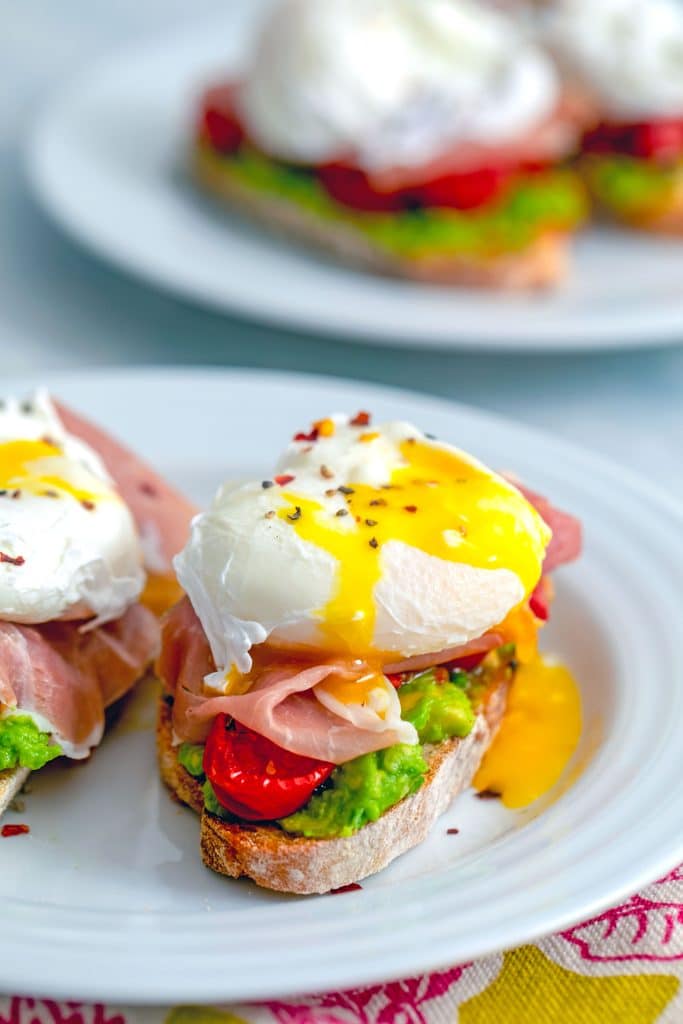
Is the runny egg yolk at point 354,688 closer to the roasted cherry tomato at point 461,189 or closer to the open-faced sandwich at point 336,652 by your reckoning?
the open-faced sandwich at point 336,652

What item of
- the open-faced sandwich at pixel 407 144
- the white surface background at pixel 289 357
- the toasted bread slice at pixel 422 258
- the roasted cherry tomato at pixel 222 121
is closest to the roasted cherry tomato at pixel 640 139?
the open-faced sandwich at pixel 407 144

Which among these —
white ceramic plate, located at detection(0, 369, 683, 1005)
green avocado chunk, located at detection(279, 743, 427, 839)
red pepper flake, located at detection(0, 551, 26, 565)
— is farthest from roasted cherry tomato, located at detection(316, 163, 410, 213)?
green avocado chunk, located at detection(279, 743, 427, 839)

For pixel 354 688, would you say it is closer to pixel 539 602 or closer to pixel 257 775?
pixel 257 775

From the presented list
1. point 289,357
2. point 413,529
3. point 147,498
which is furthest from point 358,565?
point 289,357

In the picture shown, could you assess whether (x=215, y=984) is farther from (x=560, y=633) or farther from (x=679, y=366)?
(x=679, y=366)

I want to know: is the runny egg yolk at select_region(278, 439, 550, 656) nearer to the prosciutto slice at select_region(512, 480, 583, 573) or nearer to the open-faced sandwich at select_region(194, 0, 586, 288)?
the prosciutto slice at select_region(512, 480, 583, 573)

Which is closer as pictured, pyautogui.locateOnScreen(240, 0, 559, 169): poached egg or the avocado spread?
the avocado spread

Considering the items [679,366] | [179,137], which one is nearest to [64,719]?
[679,366]
